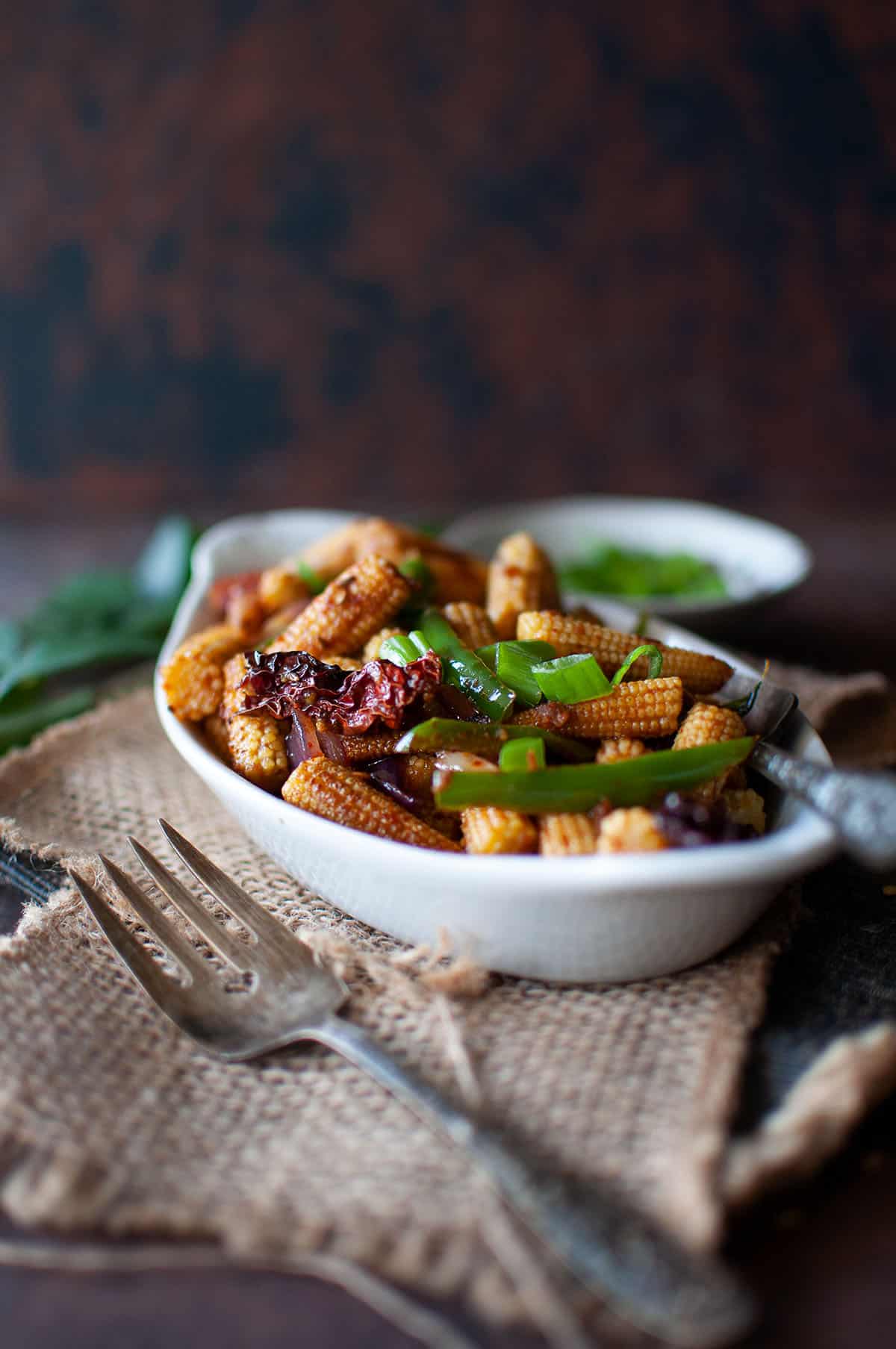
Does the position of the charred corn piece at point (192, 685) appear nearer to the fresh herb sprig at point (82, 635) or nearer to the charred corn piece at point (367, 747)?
the charred corn piece at point (367, 747)

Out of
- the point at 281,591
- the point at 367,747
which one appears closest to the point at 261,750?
the point at 367,747

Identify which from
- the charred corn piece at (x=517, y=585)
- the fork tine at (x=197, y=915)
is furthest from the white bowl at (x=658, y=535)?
the fork tine at (x=197, y=915)

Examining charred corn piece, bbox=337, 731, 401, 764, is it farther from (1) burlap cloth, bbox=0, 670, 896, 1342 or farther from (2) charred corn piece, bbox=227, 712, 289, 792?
(1) burlap cloth, bbox=0, 670, 896, 1342

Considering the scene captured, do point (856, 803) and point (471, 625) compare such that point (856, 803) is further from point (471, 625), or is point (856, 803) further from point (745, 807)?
point (471, 625)

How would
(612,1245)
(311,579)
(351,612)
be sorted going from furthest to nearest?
(311,579) < (351,612) < (612,1245)

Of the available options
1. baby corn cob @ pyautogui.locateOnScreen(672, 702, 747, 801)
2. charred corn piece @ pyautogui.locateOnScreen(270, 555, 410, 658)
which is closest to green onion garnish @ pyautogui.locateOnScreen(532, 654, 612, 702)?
baby corn cob @ pyautogui.locateOnScreen(672, 702, 747, 801)
